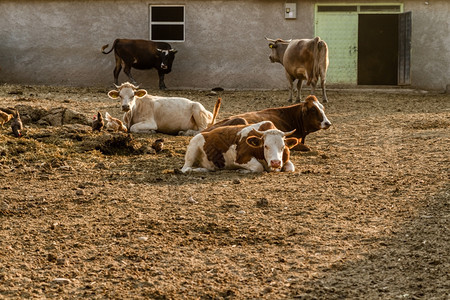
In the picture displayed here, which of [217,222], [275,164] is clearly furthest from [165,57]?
[217,222]

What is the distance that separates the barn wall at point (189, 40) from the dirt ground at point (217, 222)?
11273 mm

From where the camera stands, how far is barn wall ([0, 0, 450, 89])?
73.3ft

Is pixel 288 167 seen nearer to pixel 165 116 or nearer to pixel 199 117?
pixel 199 117

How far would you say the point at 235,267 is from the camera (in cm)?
532

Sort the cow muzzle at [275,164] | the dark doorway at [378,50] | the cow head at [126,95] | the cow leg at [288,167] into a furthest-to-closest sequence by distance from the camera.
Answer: the dark doorway at [378,50] < the cow head at [126,95] < the cow leg at [288,167] < the cow muzzle at [275,164]

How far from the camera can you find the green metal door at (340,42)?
2248cm

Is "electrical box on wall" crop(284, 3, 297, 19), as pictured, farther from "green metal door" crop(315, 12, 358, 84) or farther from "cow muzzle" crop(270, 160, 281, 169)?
"cow muzzle" crop(270, 160, 281, 169)

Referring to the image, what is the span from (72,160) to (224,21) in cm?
1338

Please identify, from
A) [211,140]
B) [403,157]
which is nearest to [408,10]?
[403,157]

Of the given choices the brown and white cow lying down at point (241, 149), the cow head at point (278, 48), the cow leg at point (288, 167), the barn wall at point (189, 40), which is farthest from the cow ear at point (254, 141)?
the barn wall at point (189, 40)

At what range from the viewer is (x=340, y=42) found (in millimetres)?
22562

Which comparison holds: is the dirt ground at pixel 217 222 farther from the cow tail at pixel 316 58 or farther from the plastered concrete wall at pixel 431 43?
the plastered concrete wall at pixel 431 43

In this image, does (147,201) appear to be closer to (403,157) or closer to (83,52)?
(403,157)

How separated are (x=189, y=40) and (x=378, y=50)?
23.8 feet
